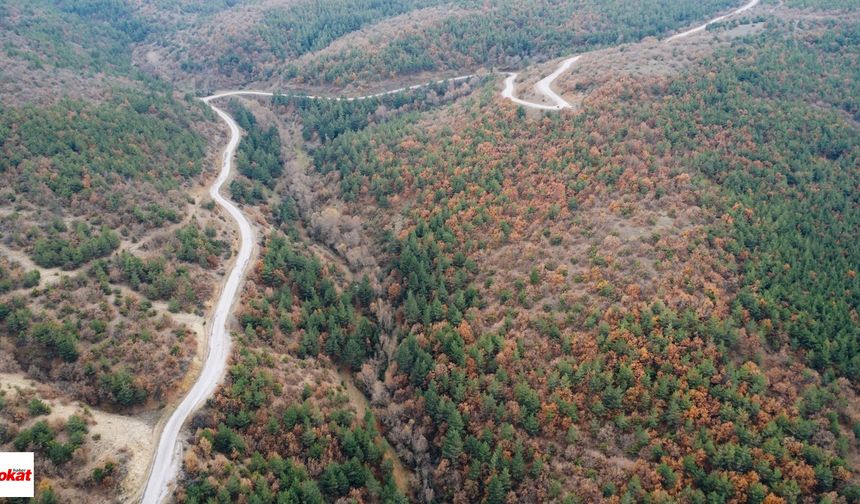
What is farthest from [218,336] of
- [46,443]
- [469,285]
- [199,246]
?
[469,285]

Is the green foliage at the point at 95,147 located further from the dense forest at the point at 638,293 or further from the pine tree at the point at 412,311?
the pine tree at the point at 412,311

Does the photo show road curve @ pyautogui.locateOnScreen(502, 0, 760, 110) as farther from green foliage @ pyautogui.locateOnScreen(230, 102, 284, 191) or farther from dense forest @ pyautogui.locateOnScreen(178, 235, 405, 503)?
dense forest @ pyautogui.locateOnScreen(178, 235, 405, 503)

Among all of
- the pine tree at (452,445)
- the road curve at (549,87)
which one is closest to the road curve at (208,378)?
the pine tree at (452,445)

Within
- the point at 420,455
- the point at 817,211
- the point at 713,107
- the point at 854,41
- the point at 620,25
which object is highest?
the point at 620,25

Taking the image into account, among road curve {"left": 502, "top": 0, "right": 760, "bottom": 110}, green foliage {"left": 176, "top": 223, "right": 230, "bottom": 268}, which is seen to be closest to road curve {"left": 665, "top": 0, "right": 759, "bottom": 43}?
road curve {"left": 502, "top": 0, "right": 760, "bottom": 110}


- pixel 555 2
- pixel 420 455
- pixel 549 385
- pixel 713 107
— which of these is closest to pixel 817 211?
pixel 713 107

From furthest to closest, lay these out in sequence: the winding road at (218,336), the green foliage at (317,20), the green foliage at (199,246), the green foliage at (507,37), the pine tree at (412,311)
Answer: the green foliage at (317,20) → the green foliage at (507,37) → the green foliage at (199,246) → the pine tree at (412,311) → the winding road at (218,336)

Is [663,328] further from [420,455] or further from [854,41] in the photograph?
[854,41]

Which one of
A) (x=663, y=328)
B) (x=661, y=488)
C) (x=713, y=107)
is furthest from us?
(x=713, y=107)
